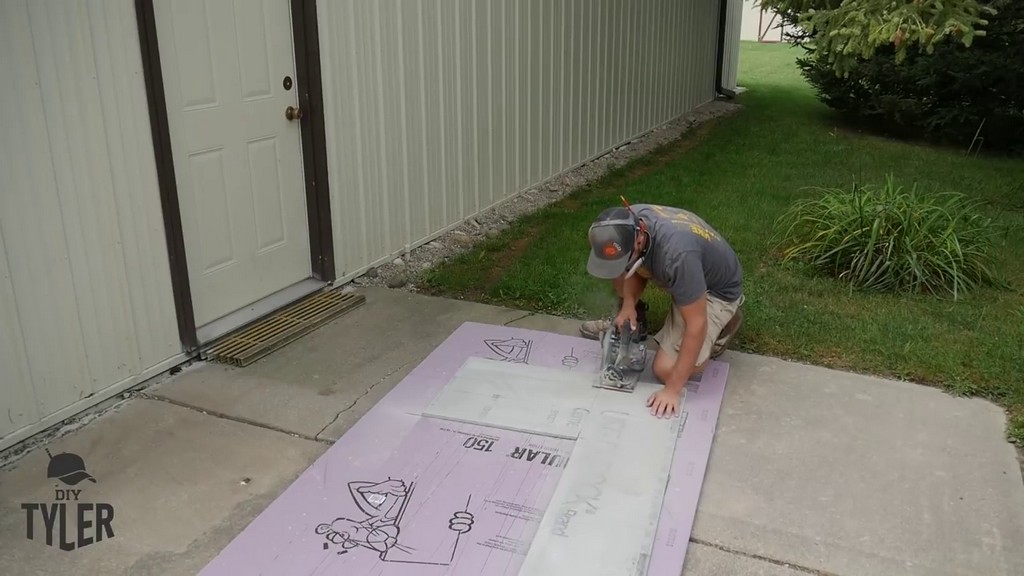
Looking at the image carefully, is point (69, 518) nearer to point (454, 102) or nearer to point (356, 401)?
point (356, 401)

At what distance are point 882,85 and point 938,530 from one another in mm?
8699

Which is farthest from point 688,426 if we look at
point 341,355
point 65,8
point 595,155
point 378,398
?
point 595,155

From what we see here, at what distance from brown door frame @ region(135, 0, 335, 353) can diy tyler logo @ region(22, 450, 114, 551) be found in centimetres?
111

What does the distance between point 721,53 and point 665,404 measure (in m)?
11.2

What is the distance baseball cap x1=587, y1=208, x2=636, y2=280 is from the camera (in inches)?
126

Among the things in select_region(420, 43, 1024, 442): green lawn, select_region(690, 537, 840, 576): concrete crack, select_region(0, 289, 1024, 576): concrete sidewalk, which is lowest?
select_region(690, 537, 840, 576): concrete crack

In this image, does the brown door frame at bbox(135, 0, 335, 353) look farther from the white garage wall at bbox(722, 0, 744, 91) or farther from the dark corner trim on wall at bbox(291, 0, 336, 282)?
the white garage wall at bbox(722, 0, 744, 91)

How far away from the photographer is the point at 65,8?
326 centimetres

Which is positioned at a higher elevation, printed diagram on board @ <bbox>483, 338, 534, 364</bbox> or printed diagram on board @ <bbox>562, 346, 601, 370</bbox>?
printed diagram on board @ <bbox>562, 346, 601, 370</bbox>

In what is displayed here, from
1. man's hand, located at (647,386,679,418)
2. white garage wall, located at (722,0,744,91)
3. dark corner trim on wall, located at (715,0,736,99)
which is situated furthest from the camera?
white garage wall, located at (722,0,744,91)

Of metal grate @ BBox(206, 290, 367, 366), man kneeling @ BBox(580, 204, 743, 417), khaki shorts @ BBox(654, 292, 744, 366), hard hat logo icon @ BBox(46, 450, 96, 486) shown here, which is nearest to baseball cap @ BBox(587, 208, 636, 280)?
man kneeling @ BBox(580, 204, 743, 417)

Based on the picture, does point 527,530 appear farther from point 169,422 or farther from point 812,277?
point 812,277

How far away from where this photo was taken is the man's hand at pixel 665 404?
3.50m

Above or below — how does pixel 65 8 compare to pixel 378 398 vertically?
above
